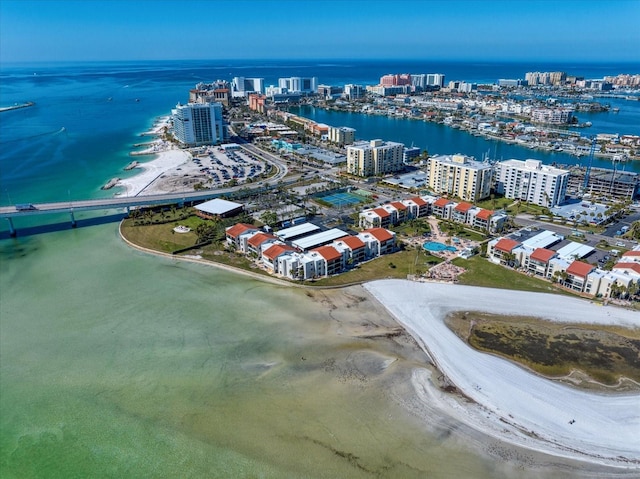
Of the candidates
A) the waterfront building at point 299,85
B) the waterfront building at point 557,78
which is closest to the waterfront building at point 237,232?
the waterfront building at point 299,85

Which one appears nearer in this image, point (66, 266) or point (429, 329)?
point (429, 329)

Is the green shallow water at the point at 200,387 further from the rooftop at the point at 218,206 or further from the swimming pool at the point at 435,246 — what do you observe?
the swimming pool at the point at 435,246

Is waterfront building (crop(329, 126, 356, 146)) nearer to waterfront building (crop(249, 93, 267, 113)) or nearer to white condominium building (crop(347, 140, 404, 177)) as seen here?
white condominium building (crop(347, 140, 404, 177))

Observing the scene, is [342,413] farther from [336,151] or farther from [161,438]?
[336,151]

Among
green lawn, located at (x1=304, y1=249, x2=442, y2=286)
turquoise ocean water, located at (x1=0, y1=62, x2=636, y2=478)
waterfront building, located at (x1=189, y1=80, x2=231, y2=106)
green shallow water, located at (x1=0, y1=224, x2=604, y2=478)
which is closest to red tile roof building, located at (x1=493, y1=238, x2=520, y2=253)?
green lawn, located at (x1=304, y1=249, x2=442, y2=286)

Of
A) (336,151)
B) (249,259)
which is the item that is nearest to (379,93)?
(336,151)
